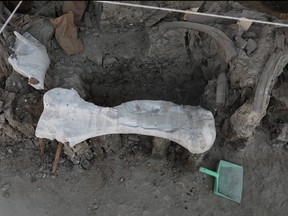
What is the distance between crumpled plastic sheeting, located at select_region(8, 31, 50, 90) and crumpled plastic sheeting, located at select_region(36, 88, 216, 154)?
308mm

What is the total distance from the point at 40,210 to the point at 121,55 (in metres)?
2.58

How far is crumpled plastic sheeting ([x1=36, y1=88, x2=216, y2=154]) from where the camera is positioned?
15.3 feet

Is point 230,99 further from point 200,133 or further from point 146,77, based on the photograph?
point 146,77

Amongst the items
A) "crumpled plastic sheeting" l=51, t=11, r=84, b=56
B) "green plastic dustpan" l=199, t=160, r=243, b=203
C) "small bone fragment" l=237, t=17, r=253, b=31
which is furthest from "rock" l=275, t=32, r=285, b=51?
"crumpled plastic sheeting" l=51, t=11, r=84, b=56

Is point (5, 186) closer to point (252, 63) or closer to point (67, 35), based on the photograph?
point (67, 35)

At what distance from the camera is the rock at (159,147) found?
16.7 ft

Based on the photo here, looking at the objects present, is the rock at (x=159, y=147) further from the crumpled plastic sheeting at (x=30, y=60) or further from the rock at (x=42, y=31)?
the rock at (x=42, y=31)

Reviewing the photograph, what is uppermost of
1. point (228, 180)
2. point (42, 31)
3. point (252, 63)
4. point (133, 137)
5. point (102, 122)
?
point (252, 63)

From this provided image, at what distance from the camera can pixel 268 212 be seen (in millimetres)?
5145

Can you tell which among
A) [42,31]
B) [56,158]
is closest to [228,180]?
[56,158]

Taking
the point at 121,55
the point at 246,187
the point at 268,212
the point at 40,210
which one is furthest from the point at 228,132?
the point at 40,210

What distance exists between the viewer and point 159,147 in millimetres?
5207

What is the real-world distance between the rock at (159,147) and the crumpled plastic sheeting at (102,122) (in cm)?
37

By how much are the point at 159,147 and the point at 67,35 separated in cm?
222
